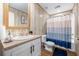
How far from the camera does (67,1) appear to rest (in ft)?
3.86

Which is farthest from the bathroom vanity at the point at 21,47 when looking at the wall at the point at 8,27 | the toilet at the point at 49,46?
the wall at the point at 8,27

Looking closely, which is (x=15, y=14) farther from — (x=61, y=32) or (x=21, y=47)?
(x=61, y=32)

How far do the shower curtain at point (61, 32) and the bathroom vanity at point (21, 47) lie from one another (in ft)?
0.72

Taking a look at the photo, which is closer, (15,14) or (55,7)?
(55,7)

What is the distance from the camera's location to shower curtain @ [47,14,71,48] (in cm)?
146

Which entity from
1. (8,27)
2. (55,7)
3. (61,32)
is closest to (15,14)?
(8,27)

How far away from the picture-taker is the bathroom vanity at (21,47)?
0.83 metres

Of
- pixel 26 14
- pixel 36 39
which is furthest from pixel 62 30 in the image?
pixel 26 14

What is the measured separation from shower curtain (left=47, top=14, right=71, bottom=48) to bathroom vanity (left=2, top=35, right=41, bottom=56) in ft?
0.72

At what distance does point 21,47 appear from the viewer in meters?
1.08

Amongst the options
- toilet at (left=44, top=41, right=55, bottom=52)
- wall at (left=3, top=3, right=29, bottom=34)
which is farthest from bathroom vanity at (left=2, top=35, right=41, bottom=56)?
wall at (left=3, top=3, right=29, bottom=34)

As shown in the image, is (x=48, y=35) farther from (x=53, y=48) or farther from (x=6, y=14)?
(x=6, y=14)

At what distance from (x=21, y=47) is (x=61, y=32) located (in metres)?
0.74

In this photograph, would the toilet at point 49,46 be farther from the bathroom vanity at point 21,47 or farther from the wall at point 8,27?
the wall at point 8,27
